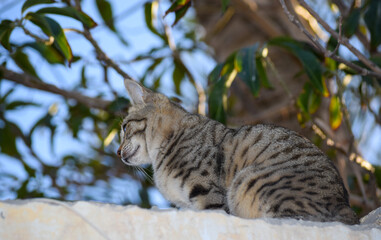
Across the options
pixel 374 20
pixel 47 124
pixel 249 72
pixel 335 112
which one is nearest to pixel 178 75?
pixel 47 124

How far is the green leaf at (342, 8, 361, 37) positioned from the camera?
4.29 meters

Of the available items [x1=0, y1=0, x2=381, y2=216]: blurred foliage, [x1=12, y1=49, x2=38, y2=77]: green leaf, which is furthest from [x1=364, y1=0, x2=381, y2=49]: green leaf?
[x1=12, y1=49, x2=38, y2=77]: green leaf

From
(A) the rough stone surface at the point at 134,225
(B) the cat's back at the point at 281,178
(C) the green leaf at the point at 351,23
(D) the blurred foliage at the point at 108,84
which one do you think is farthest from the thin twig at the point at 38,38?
(C) the green leaf at the point at 351,23

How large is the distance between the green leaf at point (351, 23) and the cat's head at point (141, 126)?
1718 mm

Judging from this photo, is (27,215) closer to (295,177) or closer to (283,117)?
(295,177)

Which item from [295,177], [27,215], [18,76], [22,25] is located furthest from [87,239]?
[18,76]

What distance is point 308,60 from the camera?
424 centimetres

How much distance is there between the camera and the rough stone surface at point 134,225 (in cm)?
220

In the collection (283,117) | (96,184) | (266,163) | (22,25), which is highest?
(22,25)

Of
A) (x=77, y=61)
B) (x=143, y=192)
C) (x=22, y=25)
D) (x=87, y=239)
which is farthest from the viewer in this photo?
(x=143, y=192)

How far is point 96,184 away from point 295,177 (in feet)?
12.2

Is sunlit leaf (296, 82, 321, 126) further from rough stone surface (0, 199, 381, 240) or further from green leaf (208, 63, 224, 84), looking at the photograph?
rough stone surface (0, 199, 381, 240)

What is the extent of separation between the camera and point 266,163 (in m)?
3.11

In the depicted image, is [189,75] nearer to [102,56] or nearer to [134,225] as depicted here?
[102,56]
